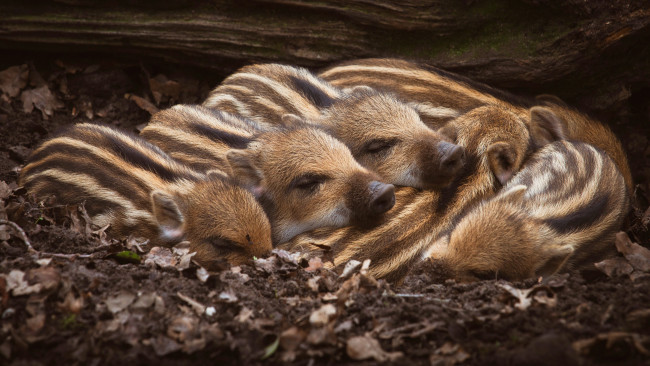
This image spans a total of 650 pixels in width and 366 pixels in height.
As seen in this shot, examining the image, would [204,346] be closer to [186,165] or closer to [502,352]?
[502,352]

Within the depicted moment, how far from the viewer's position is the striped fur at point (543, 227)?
3.58 metres

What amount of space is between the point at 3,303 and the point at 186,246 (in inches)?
50.4

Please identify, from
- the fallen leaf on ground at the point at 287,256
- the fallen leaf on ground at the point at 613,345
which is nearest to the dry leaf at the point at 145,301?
the fallen leaf on ground at the point at 287,256

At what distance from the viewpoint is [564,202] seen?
12.5 ft

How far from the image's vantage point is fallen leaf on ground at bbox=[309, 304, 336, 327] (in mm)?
2716

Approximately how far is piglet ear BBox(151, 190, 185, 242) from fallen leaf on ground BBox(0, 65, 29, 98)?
8.65 ft

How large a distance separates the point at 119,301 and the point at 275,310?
0.73m

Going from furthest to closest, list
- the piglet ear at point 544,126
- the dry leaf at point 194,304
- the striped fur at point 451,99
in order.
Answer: the striped fur at point 451,99, the piglet ear at point 544,126, the dry leaf at point 194,304

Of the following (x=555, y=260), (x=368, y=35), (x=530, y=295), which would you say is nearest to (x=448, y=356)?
(x=530, y=295)

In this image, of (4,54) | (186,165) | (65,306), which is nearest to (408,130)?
(186,165)

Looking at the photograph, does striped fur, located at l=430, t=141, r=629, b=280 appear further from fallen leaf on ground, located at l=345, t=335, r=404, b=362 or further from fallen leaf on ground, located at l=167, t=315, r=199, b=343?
fallen leaf on ground, located at l=167, t=315, r=199, b=343

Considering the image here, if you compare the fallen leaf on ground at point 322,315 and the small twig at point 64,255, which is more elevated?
the fallen leaf on ground at point 322,315

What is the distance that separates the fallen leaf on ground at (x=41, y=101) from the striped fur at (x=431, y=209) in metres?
2.97

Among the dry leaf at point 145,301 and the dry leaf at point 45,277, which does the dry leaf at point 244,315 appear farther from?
the dry leaf at point 45,277
